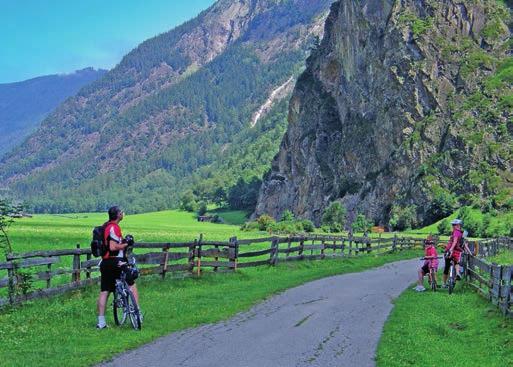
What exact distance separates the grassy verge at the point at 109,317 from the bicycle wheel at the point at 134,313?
20cm

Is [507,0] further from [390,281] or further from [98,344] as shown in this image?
[98,344]

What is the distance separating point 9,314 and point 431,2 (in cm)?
16037

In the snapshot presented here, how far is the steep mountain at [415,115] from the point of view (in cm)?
13962

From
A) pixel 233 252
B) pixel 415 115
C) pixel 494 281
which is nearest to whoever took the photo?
pixel 494 281

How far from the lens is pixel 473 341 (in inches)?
623

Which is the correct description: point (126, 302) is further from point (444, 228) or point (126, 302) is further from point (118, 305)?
point (444, 228)

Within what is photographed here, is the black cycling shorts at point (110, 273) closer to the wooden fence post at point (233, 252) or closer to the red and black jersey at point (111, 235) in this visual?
the red and black jersey at point (111, 235)

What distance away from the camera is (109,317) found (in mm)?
17500

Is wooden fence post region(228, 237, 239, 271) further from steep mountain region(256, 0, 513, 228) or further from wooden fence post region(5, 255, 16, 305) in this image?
steep mountain region(256, 0, 513, 228)

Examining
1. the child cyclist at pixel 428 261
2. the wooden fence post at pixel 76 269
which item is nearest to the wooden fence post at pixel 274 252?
the child cyclist at pixel 428 261

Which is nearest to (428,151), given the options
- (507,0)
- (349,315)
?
(507,0)

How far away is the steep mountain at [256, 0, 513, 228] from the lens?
458ft

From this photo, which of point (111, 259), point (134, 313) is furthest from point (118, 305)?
point (111, 259)

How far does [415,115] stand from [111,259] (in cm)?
14353
